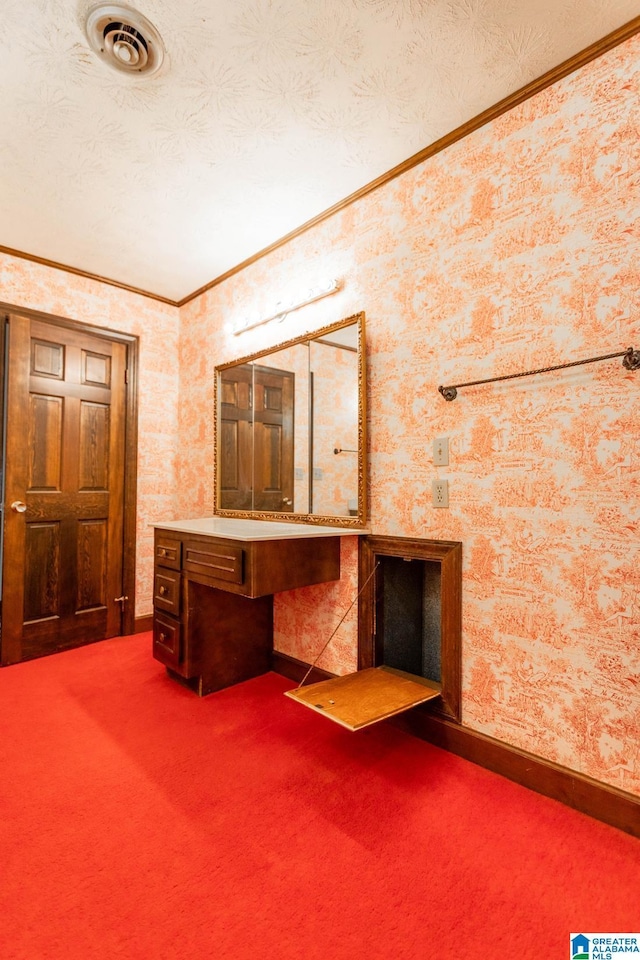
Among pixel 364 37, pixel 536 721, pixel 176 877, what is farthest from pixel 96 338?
pixel 536 721

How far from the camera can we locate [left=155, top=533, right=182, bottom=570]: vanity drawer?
2408mm

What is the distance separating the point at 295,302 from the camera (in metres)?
2.58

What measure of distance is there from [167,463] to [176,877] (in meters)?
2.72

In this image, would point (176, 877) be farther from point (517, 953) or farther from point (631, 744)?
point (631, 744)

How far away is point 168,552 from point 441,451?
152 cm

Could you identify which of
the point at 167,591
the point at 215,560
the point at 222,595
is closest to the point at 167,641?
A: the point at 167,591

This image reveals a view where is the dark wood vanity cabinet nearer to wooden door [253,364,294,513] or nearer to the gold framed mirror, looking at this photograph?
the gold framed mirror

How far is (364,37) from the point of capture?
1515 mm

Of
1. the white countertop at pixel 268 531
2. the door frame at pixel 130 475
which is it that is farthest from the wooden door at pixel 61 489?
the white countertop at pixel 268 531

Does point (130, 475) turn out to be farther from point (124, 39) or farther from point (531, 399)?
point (531, 399)

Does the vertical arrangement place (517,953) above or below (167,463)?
below

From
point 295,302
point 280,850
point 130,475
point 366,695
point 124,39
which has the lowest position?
point 280,850

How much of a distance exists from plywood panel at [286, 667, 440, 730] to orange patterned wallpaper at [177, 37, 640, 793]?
22 cm

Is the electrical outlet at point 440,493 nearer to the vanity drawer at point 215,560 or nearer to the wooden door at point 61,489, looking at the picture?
the vanity drawer at point 215,560
